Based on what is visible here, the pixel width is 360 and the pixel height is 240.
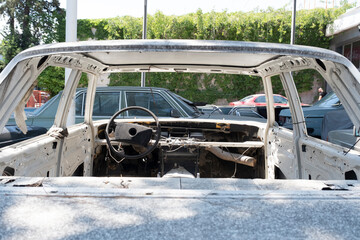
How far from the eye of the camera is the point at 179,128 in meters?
4.47

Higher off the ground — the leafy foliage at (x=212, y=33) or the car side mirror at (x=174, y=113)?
the leafy foliage at (x=212, y=33)

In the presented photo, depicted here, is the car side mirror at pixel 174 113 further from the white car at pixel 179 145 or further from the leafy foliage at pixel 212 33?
the leafy foliage at pixel 212 33

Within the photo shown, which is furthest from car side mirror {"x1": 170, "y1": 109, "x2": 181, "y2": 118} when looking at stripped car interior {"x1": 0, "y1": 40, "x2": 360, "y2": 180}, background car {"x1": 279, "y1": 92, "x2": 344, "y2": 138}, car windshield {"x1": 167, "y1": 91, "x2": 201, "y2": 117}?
background car {"x1": 279, "y1": 92, "x2": 344, "y2": 138}

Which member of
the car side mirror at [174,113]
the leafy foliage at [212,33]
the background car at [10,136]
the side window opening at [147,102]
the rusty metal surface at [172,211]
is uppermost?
the leafy foliage at [212,33]

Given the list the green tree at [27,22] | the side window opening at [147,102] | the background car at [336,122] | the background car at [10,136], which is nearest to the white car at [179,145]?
the background car at [10,136]

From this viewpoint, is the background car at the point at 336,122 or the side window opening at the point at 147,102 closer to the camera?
the background car at the point at 336,122

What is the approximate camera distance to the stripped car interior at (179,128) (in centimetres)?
171

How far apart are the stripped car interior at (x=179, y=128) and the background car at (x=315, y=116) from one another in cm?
345

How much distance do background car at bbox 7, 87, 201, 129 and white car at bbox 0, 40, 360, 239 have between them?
6.52ft

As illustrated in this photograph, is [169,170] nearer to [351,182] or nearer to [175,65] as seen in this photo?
[175,65]

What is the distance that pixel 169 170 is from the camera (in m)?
3.84

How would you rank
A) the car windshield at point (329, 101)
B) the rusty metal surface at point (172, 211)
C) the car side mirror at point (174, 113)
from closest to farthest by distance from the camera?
the rusty metal surface at point (172, 211) < the car side mirror at point (174, 113) < the car windshield at point (329, 101)

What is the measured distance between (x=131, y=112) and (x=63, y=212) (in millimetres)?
5519

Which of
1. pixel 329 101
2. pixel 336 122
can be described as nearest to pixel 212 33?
pixel 329 101
